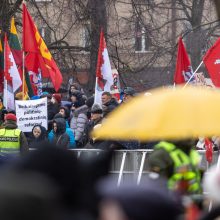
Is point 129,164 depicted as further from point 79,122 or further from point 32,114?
point 32,114

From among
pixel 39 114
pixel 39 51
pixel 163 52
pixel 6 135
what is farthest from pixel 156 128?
pixel 163 52

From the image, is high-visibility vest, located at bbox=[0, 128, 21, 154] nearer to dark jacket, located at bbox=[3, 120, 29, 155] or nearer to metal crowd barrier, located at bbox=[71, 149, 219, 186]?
dark jacket, located at bbox=[3, 120, 29, 155]

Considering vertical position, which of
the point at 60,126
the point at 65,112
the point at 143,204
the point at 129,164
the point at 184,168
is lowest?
the point at 129,164

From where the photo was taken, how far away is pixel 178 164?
22.5ft

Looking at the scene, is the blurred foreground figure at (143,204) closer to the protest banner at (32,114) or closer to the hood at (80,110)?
the hood at (80,110)

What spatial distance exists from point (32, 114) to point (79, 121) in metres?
1.14

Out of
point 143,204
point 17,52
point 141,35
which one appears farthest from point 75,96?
point 143,204

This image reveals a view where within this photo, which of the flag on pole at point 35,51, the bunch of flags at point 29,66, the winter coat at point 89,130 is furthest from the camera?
the flag on pole at point 35,51

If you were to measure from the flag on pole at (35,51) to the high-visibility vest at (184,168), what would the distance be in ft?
37.1

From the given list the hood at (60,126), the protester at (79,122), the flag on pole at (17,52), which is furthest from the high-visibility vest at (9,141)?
the flag on pole at (17,52)

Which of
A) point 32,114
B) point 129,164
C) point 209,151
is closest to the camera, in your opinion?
point 209,151

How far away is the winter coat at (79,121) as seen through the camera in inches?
596

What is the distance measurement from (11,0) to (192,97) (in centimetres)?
1930

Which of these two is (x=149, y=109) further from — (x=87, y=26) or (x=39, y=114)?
(x=87, y=26)
